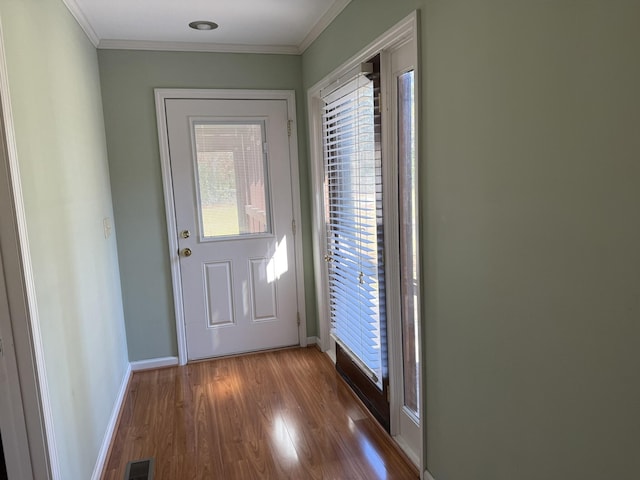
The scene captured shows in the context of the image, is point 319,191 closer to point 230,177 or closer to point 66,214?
point 230,177

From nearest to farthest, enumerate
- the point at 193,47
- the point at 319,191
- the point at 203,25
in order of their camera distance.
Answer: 1. the point at 203,25
2. the point at 193,47
3. the point at 319,191

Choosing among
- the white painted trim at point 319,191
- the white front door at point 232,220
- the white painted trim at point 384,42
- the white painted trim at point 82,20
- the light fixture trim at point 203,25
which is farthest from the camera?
the white front door at point 232,220

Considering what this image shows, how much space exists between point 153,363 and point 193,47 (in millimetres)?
2385

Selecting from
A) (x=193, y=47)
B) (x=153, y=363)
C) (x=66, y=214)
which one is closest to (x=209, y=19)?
(x=193, y=47)

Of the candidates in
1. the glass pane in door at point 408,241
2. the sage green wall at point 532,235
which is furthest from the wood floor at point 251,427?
the sage green wall at point 532,235

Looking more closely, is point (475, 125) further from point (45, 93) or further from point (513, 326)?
point (45, 93)

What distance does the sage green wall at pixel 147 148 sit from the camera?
3145 mm

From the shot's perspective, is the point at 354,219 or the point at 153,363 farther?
the point at 153,363

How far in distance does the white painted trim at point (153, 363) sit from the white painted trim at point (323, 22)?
259cm

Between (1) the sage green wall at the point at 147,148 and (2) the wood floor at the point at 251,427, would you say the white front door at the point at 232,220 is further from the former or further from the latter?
(2) the wood floor at the point at 251,427

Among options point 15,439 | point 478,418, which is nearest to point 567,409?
point 478,418

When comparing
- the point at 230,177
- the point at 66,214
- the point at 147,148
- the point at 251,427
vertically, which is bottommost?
the point at 251,427

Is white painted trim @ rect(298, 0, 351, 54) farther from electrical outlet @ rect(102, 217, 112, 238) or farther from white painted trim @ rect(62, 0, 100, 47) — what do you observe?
electrical outlet @ rect(102, 217, 112, 238)

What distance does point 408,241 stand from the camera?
2166 mm
